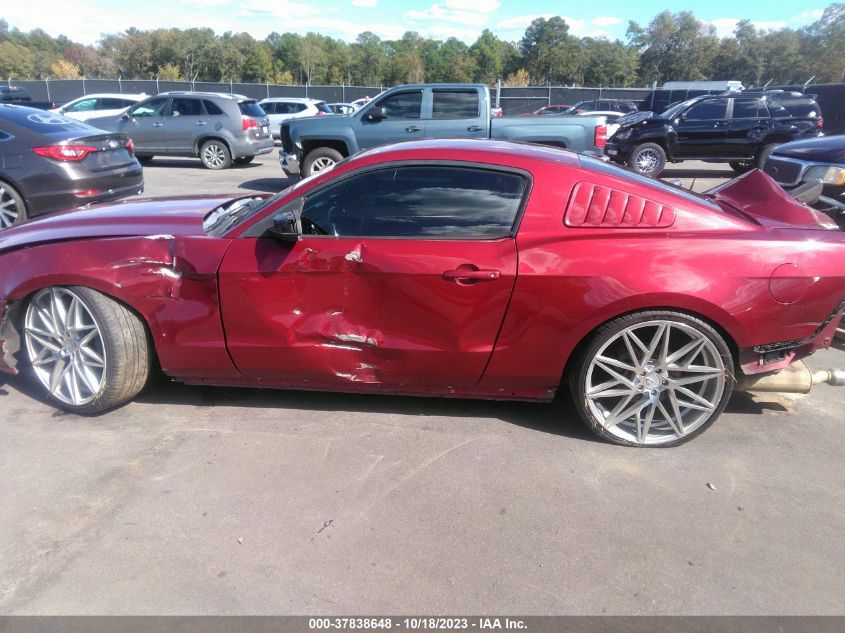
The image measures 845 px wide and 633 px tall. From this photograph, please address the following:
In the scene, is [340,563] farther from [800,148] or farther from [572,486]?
[800,148]

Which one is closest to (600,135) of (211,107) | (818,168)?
(818,168)

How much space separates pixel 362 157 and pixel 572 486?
→ 2043 mm

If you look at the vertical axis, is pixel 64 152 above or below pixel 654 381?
above

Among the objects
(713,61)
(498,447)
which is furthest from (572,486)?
(713,61)

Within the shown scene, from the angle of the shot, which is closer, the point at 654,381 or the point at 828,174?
the point at 654,381

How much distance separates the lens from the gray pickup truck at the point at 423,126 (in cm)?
997

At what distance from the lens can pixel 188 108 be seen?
14547 mm

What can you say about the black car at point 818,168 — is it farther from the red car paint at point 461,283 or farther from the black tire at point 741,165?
the black tire at point 741,165

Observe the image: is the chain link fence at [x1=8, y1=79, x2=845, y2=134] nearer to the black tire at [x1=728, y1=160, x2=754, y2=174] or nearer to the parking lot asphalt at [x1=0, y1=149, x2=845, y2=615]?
the black tire at [x1=728, y1=160, x2=754, y2=174]

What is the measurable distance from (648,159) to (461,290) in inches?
508

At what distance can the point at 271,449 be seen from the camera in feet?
10.8

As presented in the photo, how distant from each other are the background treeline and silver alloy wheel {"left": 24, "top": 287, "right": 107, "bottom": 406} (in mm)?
62177

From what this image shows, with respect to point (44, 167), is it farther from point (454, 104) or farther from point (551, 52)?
point (551, 52)

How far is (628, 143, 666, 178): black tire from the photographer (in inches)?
566
